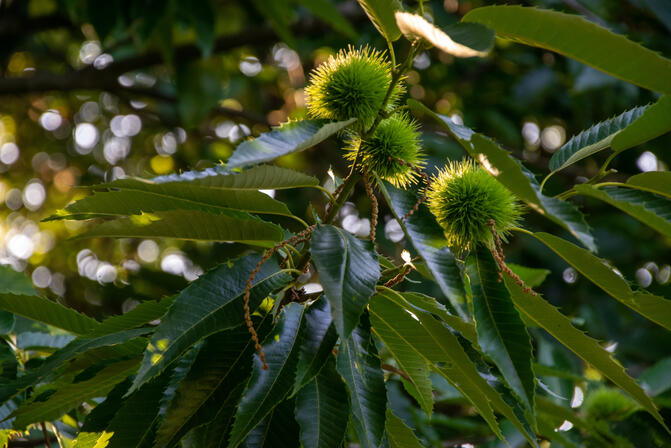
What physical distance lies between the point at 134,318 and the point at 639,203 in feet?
2.52

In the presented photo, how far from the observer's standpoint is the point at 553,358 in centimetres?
212

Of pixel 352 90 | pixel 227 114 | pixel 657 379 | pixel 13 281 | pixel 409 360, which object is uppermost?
pixel 352 90

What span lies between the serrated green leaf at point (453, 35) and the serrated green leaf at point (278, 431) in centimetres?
55

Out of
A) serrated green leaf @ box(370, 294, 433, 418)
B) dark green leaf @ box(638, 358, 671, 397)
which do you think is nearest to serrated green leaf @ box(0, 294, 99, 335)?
serrated green leaf @ box(370, 294, 433, 418)

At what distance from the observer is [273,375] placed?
82 centimetres

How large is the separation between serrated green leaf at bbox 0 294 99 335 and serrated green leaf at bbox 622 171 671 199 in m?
0.94

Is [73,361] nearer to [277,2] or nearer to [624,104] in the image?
[277,2]

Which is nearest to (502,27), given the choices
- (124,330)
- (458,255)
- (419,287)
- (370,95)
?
(370,95)

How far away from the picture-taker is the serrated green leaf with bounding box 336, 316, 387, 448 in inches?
31.7

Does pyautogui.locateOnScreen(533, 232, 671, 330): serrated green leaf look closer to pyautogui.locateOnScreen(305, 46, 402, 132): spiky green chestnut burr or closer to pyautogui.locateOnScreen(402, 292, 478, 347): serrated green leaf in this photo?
pyautogui.locateOnScreen(402, 292, 478, 347): serrated green leaf

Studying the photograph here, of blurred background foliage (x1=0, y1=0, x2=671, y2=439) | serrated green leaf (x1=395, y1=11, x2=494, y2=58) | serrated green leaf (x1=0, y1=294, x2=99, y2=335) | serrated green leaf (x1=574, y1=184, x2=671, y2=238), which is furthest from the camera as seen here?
blurred background foliage (x1=0, y1=0, x2=671, y2=439)

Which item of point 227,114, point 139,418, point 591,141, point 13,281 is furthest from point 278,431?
point 227,114

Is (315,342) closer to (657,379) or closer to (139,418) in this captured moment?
(139,418)

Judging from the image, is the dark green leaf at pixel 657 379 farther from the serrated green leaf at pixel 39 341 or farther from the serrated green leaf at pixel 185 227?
the serrated green leaf at pixel 39 341
